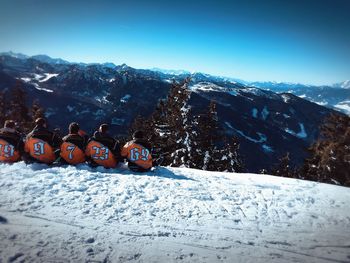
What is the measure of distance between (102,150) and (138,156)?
1313 mm

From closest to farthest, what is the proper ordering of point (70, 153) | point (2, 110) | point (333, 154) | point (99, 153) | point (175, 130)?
point (70, 153) → point (99, 153) → point (333, 154) → point (175, 130) → point (2, 110)

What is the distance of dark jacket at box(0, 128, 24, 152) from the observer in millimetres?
8781

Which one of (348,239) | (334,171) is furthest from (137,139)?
(334,171)

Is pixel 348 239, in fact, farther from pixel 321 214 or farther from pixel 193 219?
pixel 193 219

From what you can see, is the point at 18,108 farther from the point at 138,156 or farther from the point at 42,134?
the point at 138,156

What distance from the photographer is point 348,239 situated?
5391 millimetres

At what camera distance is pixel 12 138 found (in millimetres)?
8859

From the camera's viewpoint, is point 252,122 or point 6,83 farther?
point 252,122

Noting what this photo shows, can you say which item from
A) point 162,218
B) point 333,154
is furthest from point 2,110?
point 333,154

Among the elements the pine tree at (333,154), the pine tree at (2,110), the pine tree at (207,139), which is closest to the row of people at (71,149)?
the pine tree at (207,139)

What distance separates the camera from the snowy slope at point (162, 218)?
15.0 ft

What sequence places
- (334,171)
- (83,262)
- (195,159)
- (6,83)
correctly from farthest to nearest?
1. (6,83)
2. (195,159)
3. (334,171)
4. (83,262)

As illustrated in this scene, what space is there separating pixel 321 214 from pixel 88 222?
584 cm

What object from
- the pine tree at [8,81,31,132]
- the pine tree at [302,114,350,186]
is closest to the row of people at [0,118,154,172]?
the pine tree at [302,114,350,186]
